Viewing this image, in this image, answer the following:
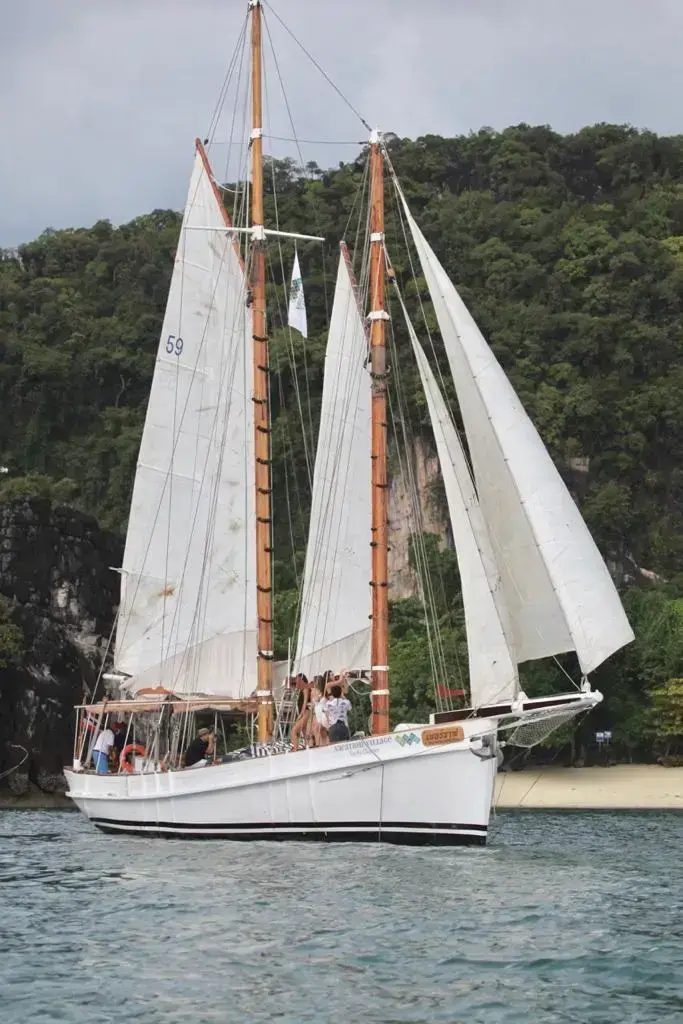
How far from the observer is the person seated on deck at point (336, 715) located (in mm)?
27453

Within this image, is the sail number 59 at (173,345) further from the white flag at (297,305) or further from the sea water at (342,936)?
the sea water at (342,936)

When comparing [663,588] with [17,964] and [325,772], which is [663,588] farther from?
[17,964]

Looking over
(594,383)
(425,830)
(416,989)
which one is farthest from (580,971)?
(594,383)

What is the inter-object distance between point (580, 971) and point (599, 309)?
61.0 metres

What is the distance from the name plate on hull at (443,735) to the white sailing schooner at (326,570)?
4 centimetres

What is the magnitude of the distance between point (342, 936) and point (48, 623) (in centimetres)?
4161

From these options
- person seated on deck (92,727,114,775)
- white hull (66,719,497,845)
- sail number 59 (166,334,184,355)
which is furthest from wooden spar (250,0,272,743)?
person seated on deck (92,727,114,775)

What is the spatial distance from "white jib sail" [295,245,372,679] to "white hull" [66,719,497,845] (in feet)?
12.1

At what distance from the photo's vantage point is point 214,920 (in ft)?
60.4

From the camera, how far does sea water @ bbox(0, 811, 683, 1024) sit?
45.6 ft

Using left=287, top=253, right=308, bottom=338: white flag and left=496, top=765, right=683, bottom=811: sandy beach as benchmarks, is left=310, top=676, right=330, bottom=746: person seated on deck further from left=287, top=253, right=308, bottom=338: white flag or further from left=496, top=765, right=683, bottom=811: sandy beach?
left=496, top=765, right=683, bottom=811: sandy beach

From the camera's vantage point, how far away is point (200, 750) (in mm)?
30906

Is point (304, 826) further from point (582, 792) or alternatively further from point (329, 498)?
point (582, 792)

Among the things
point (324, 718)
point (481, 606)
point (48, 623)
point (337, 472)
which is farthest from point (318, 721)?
A: point (48, 623)
